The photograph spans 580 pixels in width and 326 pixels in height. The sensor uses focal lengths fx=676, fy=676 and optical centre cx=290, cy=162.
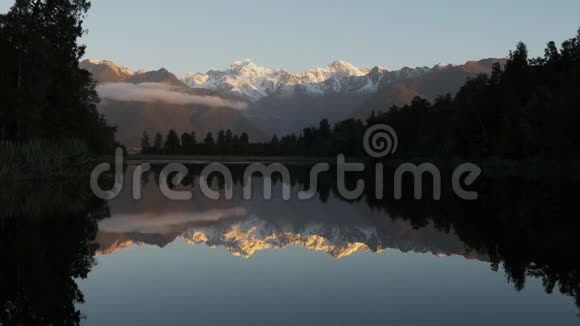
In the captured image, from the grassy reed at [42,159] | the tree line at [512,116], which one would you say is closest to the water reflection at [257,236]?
the grassy reed at [42,159]

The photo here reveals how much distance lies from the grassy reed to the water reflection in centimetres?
268

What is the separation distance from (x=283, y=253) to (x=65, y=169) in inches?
1349

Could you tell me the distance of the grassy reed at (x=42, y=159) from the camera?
4241 centimetres

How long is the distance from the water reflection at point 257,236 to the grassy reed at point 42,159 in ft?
8.78

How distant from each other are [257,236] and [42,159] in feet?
87.4

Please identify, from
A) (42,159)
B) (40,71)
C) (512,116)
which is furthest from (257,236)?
(512,116)

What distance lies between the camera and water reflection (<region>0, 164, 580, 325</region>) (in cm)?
1508

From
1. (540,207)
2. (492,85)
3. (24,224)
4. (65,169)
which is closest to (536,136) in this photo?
(492,85)

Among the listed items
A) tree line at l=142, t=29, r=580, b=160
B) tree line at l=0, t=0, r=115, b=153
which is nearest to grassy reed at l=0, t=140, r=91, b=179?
tree line at l=0, t=0, r=115, b=153

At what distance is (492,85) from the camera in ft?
337

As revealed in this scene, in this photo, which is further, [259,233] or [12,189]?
[12,189]

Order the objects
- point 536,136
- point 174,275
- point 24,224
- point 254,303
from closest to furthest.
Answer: point 254,303
point 174,275
point 24,224
point 536,136

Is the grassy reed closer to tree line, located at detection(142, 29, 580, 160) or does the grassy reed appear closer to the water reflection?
the water reflection

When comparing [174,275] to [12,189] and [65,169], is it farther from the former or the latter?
[65,169]
